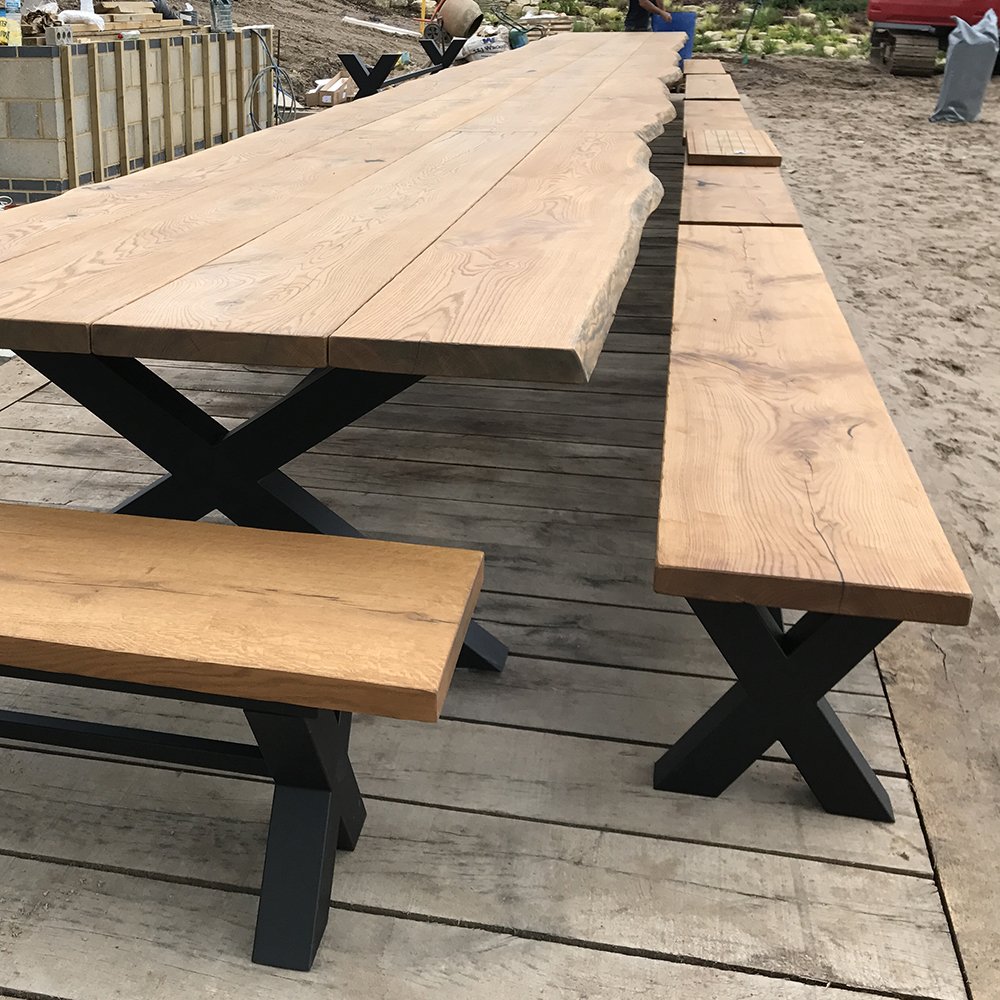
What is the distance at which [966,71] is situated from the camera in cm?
976

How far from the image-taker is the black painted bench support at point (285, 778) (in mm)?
1250

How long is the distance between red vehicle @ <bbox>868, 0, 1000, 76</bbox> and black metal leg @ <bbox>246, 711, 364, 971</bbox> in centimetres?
1303

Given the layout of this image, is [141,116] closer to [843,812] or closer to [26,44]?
[26,44]

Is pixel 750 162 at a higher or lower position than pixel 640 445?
higher

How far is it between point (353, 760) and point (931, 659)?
102 centimetres

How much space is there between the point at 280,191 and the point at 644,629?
1016 mm

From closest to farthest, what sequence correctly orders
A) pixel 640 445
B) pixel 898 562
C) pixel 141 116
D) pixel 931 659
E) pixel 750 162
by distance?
pixel 898 562
pixel 931 659
pixel 640 445
pixel 750 162
pixel 141 116

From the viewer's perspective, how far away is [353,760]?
1.64m

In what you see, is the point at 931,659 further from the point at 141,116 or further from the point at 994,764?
the point at 141,116

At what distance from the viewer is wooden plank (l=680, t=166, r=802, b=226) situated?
2723 millimetres

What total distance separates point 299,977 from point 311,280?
845 mm

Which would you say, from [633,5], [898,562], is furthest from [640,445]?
[633,5]

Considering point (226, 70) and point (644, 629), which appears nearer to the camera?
point (644, 629)

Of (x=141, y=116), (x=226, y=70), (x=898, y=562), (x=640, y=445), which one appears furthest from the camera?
(x=226, y=70)
